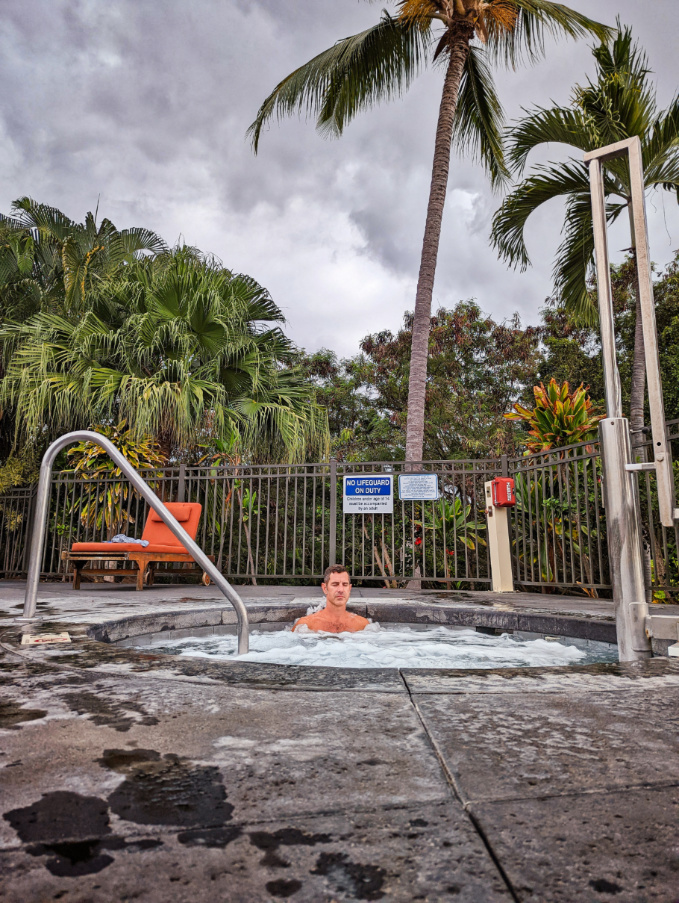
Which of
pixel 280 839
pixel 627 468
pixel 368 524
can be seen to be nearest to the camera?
pixel 280 839

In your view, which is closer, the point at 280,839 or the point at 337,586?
the point at 280,839

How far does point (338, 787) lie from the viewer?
1023 millimetres

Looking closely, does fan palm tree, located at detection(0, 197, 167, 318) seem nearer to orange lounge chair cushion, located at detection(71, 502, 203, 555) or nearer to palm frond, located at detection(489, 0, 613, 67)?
orange lounge chair cushion, located at detection(71, 502, 203, 555)

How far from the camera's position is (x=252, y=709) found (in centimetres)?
151

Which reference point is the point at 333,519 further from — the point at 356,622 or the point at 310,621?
the point at 310,621

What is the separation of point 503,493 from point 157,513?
5.03 meters

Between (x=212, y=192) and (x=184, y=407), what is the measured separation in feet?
56.2

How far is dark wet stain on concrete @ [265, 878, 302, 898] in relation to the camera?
2.34ft

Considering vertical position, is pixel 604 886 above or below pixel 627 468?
below

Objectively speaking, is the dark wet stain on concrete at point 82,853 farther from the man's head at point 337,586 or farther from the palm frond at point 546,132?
the palm frond at point 546,132

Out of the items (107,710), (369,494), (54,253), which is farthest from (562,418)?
(54,253)

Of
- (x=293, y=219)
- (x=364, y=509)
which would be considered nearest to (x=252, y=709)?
(x=364, y=509)

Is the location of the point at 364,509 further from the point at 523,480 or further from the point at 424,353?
the point at 424,353

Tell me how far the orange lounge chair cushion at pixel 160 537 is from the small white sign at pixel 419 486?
297 cm
